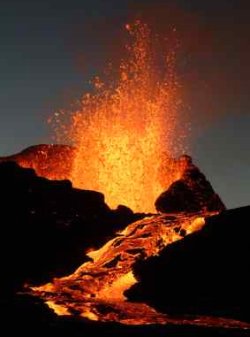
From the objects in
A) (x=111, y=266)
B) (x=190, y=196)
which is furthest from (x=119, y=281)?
(x=190, y=196)

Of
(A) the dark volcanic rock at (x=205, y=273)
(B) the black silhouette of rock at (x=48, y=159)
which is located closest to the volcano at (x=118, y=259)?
(A) the dark volcanic rock at (x=205, y=273)

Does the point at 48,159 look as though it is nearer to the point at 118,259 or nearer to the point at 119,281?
the point at 118,259

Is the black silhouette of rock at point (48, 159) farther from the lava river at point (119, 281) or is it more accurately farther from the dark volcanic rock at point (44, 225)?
the lava river at point (119, 281)

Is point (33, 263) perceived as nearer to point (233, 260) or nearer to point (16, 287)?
point (16, 287)

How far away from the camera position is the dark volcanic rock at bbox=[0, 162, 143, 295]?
23.4m

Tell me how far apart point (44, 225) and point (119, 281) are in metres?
5.85

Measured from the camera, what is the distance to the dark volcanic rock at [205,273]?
17.5 m

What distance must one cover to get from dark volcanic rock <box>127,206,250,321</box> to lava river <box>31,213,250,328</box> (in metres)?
0.86

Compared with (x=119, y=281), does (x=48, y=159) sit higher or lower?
higher

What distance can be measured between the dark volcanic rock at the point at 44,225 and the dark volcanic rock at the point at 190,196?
8990mm

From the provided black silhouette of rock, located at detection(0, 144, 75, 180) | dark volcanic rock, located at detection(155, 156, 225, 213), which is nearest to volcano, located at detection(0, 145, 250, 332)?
dark volcanic rock, located at detection(155, 156, 225, 213)

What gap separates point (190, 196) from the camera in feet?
128

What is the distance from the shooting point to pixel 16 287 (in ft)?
70.0

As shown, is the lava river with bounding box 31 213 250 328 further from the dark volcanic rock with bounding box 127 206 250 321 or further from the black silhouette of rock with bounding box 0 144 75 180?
the black silhouette of rock with bounding box 0 144 75 180
